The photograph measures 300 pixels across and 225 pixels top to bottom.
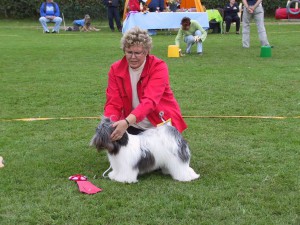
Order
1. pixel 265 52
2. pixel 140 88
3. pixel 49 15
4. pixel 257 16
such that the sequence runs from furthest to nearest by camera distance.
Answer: pixel 49 15 < pixel 257 16 < pixel 265 52 < pixel 140 88

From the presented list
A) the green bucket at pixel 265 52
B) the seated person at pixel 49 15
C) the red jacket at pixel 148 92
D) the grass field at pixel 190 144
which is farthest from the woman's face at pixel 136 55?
the seated person at pixel 49 15

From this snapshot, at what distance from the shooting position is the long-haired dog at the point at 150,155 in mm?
3885

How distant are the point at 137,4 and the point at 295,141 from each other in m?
14.1

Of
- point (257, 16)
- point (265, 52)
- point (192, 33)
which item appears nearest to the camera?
point (265, 52)

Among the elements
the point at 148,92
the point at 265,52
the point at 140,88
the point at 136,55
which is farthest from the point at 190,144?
the point at 265,52

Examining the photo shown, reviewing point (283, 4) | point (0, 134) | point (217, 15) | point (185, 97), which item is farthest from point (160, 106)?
point (283, 4)

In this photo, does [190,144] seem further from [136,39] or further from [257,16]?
[257,16]

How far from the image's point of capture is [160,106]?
4.25 m

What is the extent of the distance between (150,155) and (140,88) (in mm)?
615

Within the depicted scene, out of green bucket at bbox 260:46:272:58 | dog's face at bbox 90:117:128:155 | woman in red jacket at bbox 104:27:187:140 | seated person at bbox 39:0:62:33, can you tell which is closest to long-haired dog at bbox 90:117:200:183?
dog's face at bbox 90:117:128:155

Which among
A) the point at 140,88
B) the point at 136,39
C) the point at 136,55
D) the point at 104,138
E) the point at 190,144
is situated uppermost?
the point at 136,39

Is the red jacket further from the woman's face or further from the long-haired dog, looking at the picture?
the long-haired dog

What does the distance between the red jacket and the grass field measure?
51 centimetres

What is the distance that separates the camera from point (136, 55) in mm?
4008
